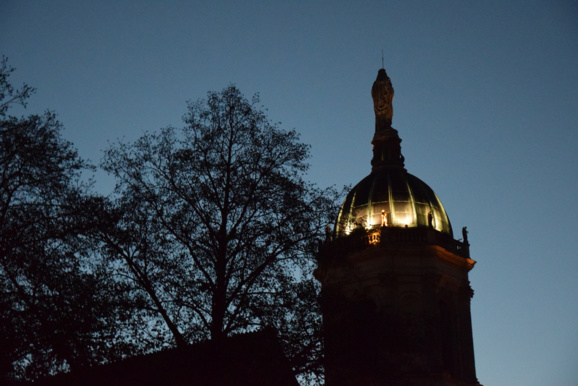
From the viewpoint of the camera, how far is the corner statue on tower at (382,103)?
61.9m

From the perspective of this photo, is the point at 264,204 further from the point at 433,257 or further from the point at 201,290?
the point at 433,257

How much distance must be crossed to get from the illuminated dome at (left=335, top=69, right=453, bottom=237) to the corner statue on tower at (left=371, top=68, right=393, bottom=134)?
715 mm

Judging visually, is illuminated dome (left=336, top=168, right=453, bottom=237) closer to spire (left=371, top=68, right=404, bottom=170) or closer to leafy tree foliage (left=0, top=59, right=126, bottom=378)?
spire (left=371, top=68, right=404, bottom=170)

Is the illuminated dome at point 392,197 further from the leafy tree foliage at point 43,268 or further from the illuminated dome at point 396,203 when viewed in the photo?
the leafy tree foliage at point 43,268

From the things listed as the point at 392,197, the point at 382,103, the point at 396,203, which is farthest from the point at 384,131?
the point at 396,203

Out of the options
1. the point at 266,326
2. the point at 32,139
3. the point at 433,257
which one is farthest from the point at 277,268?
the point at 433,257

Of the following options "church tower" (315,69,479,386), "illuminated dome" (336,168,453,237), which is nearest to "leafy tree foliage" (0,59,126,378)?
"church tower" (315,69,479,386)

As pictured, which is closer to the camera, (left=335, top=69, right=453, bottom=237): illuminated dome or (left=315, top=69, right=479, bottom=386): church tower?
(left=315, top=69, right=479, bottom=386): church tower

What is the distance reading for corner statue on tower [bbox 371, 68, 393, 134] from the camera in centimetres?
6194

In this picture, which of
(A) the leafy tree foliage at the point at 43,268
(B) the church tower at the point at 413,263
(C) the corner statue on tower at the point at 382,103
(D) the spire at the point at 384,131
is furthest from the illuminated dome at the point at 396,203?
(A) the leafy tree foliage at the point at 43,268

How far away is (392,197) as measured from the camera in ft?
184

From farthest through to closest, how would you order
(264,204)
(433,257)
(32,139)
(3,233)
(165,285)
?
(433,257), (264,204), (165,285), (32,139), (3,233)

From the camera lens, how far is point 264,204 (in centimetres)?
2783

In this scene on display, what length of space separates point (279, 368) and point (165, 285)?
4.36 meters
